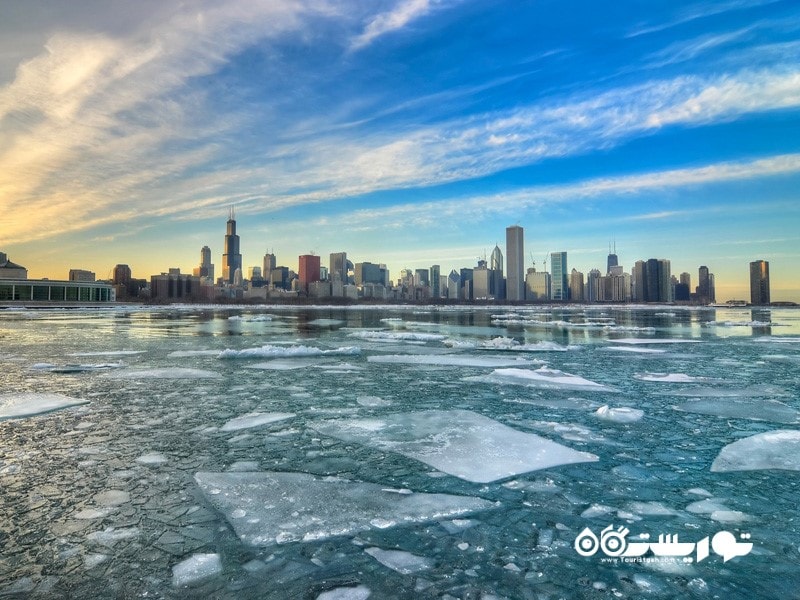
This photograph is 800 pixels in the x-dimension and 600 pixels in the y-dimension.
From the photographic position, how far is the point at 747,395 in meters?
11.0

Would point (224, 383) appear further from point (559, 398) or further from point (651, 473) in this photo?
point (651, 473)

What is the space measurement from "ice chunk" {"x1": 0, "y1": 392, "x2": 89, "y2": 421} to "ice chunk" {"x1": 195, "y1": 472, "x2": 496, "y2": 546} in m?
5.71

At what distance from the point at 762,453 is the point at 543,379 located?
653cm

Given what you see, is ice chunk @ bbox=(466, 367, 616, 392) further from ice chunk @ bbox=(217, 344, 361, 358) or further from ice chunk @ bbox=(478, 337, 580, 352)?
ice chunk @ bbox=(217, 344, 361, 358)

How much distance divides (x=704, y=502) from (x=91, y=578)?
5949mm

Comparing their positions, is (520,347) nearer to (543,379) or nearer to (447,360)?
(447,360)

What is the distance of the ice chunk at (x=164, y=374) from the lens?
13.2 meters

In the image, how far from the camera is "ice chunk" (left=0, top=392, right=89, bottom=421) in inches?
351

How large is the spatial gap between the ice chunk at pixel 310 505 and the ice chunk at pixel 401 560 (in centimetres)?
44

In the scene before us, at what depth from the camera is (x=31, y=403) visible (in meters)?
9.63

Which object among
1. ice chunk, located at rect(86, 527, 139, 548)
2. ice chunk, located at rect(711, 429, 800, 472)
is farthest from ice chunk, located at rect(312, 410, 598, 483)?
ice chunk, located at rect(86, 527, 139, 548)

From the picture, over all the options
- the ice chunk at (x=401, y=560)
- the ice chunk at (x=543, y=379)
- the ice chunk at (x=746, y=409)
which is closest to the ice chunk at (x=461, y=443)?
the ice chunk at (x=401, y=560)

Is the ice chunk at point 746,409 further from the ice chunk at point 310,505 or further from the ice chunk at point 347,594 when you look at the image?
the ice chunk at point 347,594

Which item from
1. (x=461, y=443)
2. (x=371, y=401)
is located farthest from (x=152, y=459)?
(x=371, y=401)
